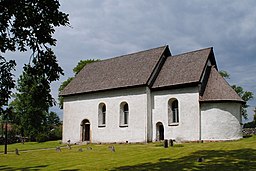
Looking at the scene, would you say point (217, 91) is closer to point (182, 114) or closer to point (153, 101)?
point (182, 114)

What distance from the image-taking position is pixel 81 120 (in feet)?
135

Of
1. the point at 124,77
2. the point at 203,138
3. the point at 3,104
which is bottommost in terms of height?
the point at 203,138

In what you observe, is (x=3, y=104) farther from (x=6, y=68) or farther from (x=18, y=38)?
(x=18, y=38)

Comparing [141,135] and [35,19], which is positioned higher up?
[35,19]

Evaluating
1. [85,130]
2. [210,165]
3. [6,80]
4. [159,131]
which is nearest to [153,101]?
[159,131]

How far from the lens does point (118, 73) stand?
39.6 m

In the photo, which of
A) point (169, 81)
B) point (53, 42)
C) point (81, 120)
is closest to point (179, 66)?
point (169, 81)

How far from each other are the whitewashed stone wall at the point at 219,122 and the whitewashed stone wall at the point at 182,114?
763mm

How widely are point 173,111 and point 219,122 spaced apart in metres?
5.07

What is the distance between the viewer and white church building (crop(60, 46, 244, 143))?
104ft

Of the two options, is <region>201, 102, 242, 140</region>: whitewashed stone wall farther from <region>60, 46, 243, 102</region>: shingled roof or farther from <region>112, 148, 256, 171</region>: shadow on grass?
<region>112, 148, 256, 171</region>: shadow on grass

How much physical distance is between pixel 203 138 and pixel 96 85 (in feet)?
50.1

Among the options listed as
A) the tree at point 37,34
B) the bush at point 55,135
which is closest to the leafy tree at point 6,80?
the tree at point 37,34

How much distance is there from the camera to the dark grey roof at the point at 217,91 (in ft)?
103
